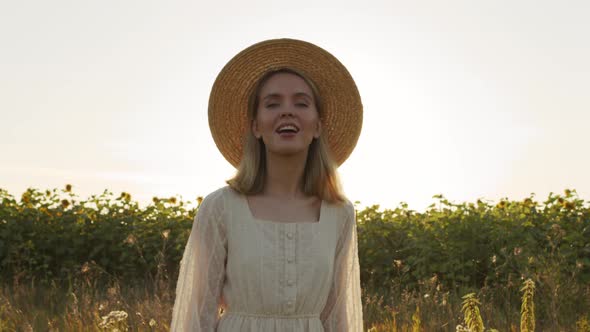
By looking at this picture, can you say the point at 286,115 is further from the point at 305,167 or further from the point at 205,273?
the point at 205,273

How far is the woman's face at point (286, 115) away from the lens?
280cm

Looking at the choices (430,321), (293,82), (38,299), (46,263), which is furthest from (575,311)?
(46,263)

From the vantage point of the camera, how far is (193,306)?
2.73 metres

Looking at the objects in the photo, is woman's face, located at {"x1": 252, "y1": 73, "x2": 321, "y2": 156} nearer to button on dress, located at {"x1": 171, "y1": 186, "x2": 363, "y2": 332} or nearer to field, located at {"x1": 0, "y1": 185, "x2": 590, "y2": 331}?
button on dress, located at {"x1": 171, "y1": 186, "x2": 363, "y2": 332}

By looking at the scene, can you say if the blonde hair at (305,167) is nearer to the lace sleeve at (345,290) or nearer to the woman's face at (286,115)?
the woman's face at (286,115)

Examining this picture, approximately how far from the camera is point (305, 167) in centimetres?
301

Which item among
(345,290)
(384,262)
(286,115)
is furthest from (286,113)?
(384,262)

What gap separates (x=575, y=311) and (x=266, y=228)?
4.20m

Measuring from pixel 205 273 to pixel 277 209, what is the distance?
0.38 meters

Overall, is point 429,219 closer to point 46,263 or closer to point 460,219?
point 460,219

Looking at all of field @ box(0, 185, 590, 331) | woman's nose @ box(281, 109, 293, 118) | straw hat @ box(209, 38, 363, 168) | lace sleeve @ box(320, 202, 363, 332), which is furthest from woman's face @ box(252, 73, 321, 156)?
field @ box(0, 185, 590, 331)

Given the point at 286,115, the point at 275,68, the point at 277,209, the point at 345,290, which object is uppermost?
the point at 275,68

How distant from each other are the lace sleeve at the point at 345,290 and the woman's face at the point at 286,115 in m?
0.41

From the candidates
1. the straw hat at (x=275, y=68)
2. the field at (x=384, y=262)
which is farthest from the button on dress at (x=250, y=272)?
the field at (x=384, y=262)
